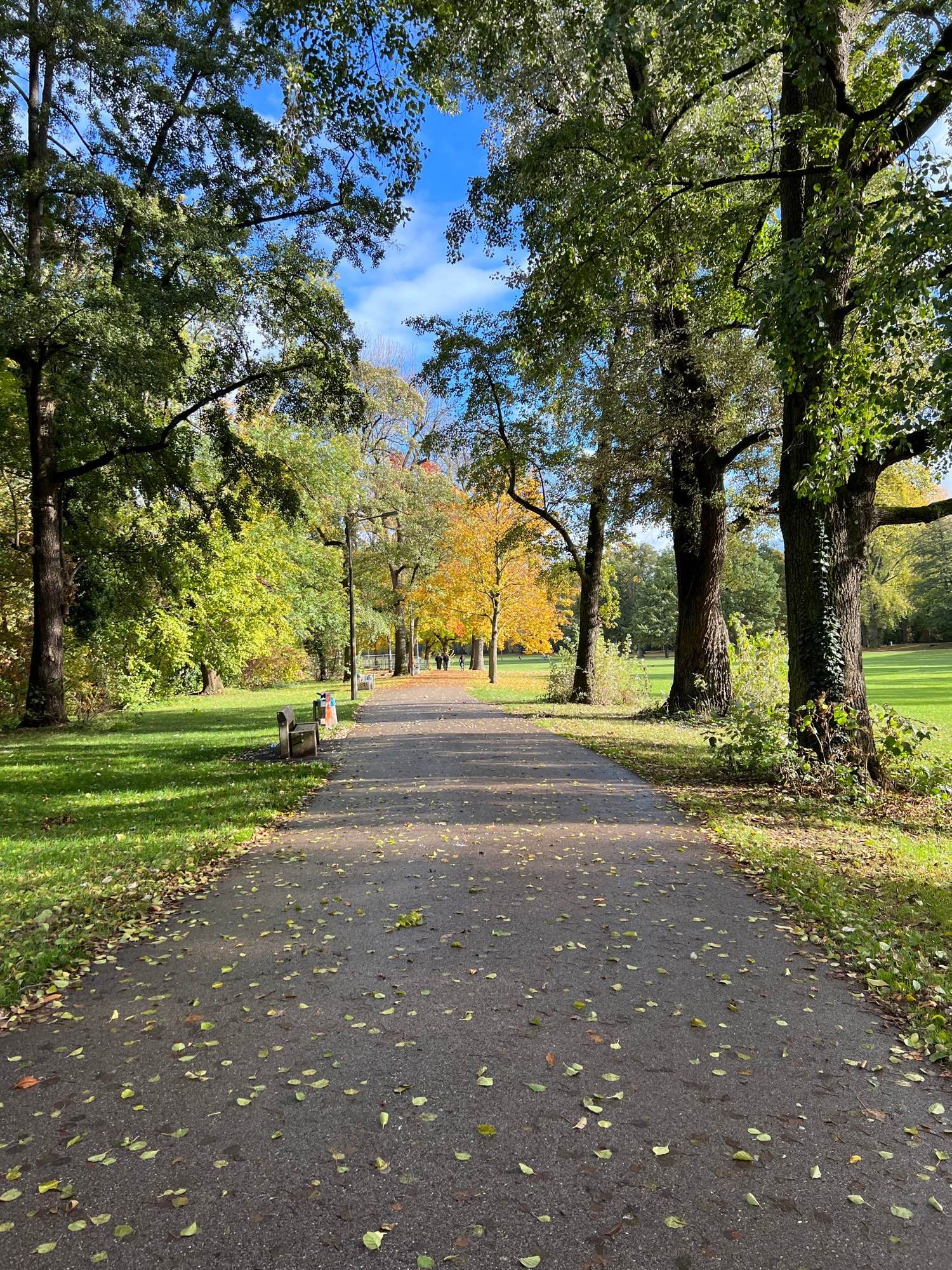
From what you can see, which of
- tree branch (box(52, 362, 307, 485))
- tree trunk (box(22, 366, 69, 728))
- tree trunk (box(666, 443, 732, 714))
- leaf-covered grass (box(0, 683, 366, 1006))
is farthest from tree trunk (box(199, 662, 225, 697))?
tree trunk (box(666, 443, 732, 714))

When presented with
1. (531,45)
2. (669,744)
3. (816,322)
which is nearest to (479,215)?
(531,45)

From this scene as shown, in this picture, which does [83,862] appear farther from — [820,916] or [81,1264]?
[820,916]

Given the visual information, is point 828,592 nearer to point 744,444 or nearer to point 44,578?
point 744,444

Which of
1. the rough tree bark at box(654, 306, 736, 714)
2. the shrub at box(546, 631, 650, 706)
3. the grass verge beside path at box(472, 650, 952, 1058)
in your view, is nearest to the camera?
the grass verge beside path at box(472, 650, 952, 1058)

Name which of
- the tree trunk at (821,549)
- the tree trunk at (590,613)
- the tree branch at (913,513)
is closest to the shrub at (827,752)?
the tree trunk at (821,549)

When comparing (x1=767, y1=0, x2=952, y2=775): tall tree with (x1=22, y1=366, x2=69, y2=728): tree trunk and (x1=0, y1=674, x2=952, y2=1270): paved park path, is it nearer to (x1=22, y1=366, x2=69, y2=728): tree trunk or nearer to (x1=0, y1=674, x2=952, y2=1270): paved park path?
(x1=0, y1=674, x2=952, y2=1270): paved park path

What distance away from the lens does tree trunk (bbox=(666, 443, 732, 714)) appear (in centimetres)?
1464

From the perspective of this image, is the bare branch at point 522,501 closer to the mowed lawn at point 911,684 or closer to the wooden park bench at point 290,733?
the mowed lawn at point 911,684

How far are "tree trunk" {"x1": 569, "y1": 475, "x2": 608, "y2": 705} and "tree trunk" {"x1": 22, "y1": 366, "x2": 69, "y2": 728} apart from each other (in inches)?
508

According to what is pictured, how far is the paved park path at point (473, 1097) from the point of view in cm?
222

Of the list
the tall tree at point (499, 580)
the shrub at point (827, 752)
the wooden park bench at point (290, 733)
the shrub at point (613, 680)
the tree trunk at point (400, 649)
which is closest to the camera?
the shrub at point (827, 752)

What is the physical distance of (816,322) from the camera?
6707 millimetres

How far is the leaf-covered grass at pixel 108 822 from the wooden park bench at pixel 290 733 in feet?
1.35

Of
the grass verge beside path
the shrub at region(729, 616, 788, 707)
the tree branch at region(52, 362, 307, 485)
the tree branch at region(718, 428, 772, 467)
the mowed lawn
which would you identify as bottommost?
the mowed lawn
